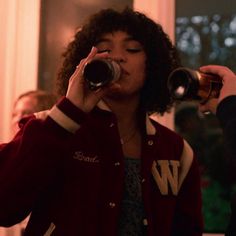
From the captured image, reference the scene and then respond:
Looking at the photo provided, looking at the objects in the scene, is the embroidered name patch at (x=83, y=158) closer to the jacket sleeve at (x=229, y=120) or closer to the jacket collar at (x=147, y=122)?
the jacket collar at (x=147, y=122)

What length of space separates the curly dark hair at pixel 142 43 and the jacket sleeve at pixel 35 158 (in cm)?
26

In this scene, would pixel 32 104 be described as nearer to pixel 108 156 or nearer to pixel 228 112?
pixel 108 156

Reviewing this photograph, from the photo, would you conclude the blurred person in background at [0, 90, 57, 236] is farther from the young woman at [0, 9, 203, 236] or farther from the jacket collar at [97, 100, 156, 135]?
the jacket collar at [97, 100, 156, 135]

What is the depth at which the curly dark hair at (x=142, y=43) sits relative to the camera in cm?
106

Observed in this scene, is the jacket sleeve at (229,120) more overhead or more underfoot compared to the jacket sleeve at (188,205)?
more overhead

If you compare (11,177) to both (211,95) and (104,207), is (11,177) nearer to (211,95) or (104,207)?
(104,207)

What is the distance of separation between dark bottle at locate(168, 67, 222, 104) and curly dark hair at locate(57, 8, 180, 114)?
0.28 meters

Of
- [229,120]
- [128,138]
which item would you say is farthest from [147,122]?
[229,120]

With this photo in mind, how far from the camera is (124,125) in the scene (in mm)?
1064

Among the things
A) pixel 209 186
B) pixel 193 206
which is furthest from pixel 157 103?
pixel 209 186

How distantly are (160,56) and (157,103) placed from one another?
0.43 ft

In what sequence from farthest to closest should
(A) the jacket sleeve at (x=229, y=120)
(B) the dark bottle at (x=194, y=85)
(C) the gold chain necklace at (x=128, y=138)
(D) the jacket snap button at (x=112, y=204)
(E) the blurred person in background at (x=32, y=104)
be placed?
(E) the blurred person in background at (x=32, y=104) < (C) the gold chain necklace at (x=128, y=138) < (D) the jacket snap button at (x=112, y=204) < (B) the dark bottle at (x=194, y=85) < (A) the jacket sleeve at (x=229, y=120)

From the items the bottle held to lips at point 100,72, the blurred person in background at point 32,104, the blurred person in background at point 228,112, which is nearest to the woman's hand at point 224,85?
the blurred person in background at point 228,112

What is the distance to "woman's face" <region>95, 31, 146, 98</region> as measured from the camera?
0.98 m
